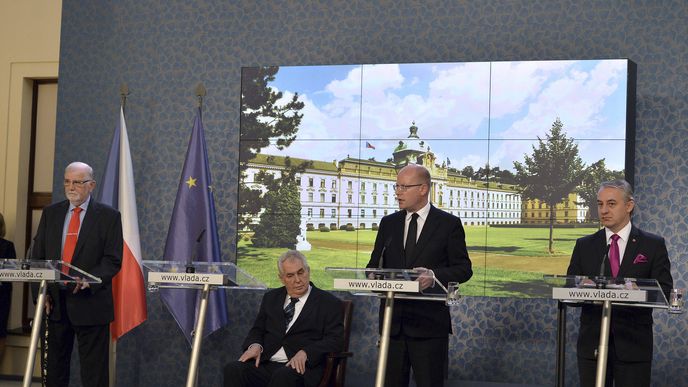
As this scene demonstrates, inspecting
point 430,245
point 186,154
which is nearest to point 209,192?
point 186,154

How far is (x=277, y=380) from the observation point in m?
4.80

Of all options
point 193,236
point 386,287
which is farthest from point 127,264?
point 386,287

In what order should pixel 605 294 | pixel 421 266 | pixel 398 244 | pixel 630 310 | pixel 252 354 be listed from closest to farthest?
pixel 605 294, pixel 630 310, pixel 421 266, pixel 398 244, pixel 252 354

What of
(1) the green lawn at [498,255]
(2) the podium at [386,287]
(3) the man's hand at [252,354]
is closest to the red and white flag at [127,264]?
(1) the green lawn at [498,255]

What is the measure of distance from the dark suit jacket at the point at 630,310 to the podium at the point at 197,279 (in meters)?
1.48

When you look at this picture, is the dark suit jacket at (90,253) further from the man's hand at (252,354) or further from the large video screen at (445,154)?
the large video screen at (445,154)

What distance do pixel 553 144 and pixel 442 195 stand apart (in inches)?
32.3

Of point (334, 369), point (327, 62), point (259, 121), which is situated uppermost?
point (327, 62)

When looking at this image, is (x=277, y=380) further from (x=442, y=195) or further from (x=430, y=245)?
(x=442, y=195)

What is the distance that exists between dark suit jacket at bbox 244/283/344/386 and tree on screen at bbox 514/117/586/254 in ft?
5.43

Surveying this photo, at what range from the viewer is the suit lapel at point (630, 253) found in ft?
13.6

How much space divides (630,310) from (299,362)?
1.72 metres

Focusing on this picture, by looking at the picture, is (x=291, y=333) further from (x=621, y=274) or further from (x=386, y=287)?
(x=621, y=274)

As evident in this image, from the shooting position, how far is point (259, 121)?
662cm
